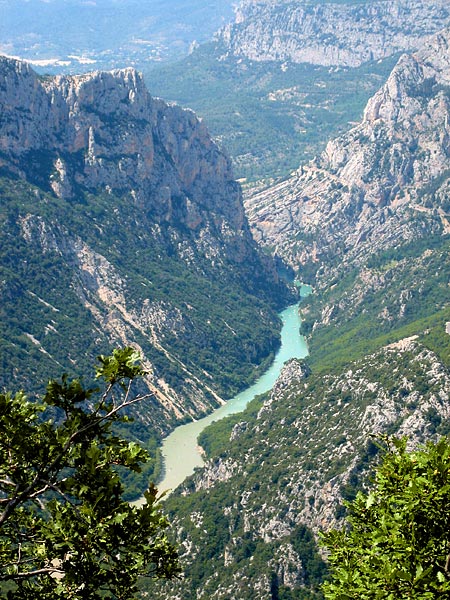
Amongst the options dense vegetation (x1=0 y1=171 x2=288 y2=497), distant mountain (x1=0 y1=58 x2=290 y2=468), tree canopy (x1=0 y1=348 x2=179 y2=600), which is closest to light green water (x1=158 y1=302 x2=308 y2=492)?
dense vegetation (x1=0 y1=171 x2=288 y2=497)

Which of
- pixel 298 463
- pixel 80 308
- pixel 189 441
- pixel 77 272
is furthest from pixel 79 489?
pixel 77 272

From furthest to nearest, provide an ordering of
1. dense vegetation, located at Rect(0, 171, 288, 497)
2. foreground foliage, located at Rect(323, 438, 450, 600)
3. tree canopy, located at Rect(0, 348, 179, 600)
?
dense vegetation, located at Rect(0, 171, 288, 497)
tree canopy, located at Rect(0, 348, 179, 600)
foreground foliage, located at Rect(323, 438, 450, 600)

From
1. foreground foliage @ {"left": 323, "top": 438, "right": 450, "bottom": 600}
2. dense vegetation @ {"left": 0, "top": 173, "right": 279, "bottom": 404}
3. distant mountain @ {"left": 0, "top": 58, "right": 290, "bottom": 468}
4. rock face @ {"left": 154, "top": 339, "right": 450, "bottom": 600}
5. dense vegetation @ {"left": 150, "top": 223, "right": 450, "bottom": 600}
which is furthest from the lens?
distant mountain @ {"left": 0, "top": 58, "right": 290, "bottom": 468}

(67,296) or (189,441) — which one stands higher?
(67,296)

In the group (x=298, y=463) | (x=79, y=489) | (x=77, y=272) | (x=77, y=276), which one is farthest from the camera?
(x=77, y=272)

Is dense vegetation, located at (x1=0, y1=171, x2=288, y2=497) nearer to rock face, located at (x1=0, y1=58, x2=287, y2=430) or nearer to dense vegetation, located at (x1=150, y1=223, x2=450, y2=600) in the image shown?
rock face, located at (x1=0, y1=58, x2=287, y2=430)

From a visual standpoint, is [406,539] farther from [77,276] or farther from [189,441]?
[77,276]

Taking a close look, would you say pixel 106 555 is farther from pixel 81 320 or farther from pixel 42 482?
pixel 81 320

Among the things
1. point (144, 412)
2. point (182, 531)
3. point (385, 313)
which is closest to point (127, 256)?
point (144, 412)

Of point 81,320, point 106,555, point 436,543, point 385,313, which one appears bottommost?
point 385,313
